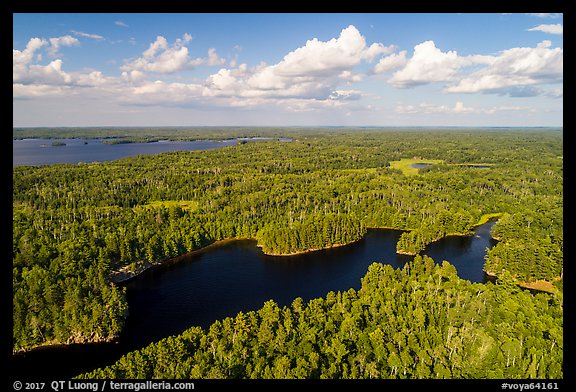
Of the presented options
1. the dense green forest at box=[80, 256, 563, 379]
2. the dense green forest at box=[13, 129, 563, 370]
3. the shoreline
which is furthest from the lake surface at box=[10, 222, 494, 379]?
the dense green forest at box=[80, 256, 563, 379]

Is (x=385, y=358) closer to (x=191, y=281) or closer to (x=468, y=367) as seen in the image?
(x=468, y=367)

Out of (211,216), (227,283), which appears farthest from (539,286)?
(211,216)

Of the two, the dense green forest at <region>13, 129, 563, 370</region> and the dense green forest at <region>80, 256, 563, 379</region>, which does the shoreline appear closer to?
the dense green forest at <region>13, 129, 563, 370</region>

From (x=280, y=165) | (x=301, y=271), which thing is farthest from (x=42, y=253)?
(x=280, y=165)

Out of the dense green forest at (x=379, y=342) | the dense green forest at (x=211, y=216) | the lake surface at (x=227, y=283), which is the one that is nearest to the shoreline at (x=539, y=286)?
the dense green forest at (x=211, y=216)

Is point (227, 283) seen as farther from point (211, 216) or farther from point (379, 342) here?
point (211, 216)

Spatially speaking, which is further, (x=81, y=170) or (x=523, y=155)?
(x=523, y=155)
